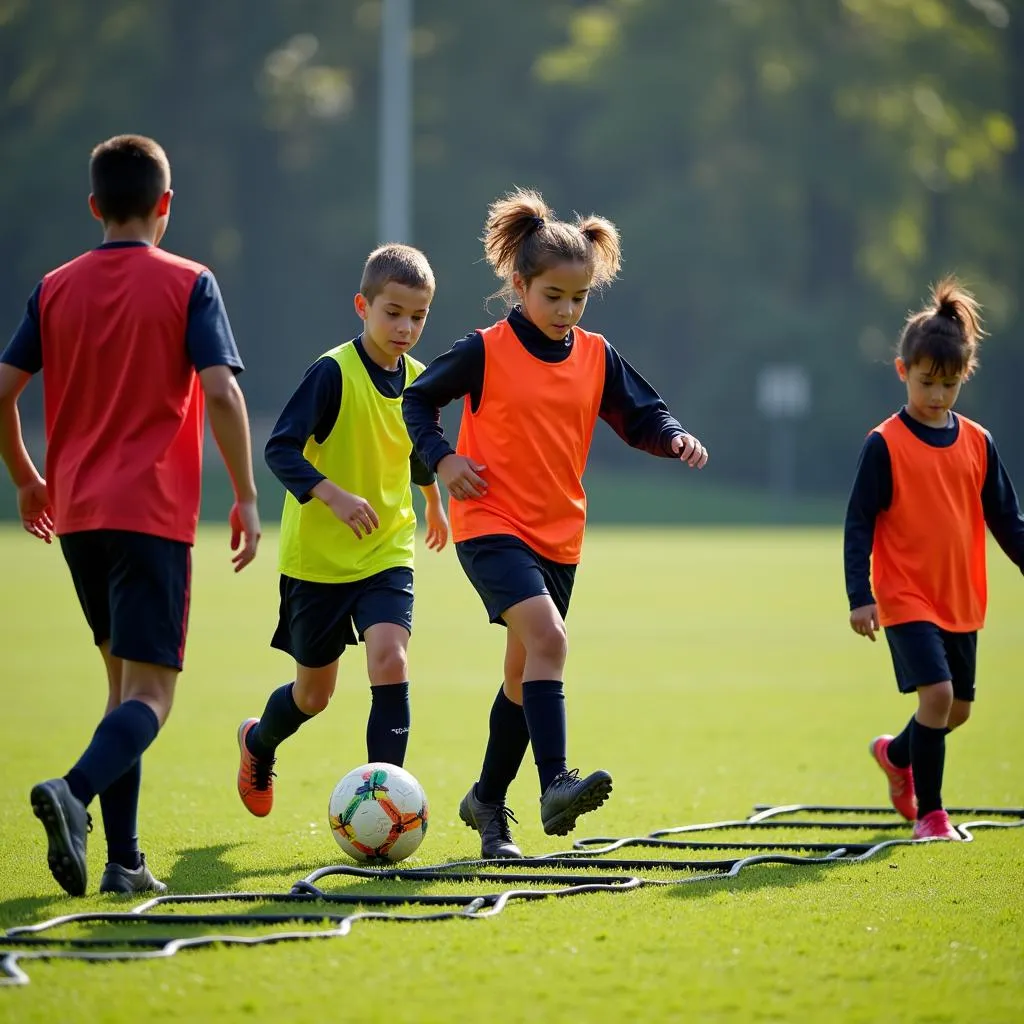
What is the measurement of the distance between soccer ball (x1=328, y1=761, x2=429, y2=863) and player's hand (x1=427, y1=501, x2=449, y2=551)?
1.18 metres

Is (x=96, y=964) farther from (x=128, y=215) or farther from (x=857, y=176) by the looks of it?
(x=857, y=176)

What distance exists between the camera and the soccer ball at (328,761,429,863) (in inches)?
225

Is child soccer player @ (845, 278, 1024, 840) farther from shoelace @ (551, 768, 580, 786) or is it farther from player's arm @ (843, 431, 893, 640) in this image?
shoelace @ (551, 768, 580, 786)

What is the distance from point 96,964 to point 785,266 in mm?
52802

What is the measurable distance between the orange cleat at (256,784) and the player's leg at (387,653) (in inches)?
26.5

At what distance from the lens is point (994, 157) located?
188 feet

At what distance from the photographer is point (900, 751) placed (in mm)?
7035

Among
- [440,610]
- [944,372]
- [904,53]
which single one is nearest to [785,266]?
[904,53]

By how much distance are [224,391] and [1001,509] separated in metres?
3.19

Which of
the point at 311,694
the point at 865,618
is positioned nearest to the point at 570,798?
the point at 311,694

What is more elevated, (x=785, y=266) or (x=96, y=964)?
(x=785, y=266)

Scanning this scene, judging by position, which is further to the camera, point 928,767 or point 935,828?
point 928,767

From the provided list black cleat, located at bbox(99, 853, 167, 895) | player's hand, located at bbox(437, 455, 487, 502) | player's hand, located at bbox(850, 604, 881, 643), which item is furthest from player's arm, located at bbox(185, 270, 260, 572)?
player's hand, located at bbox(850, 604, 881, 643)

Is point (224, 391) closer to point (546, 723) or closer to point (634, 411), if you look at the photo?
point (546, 723)
